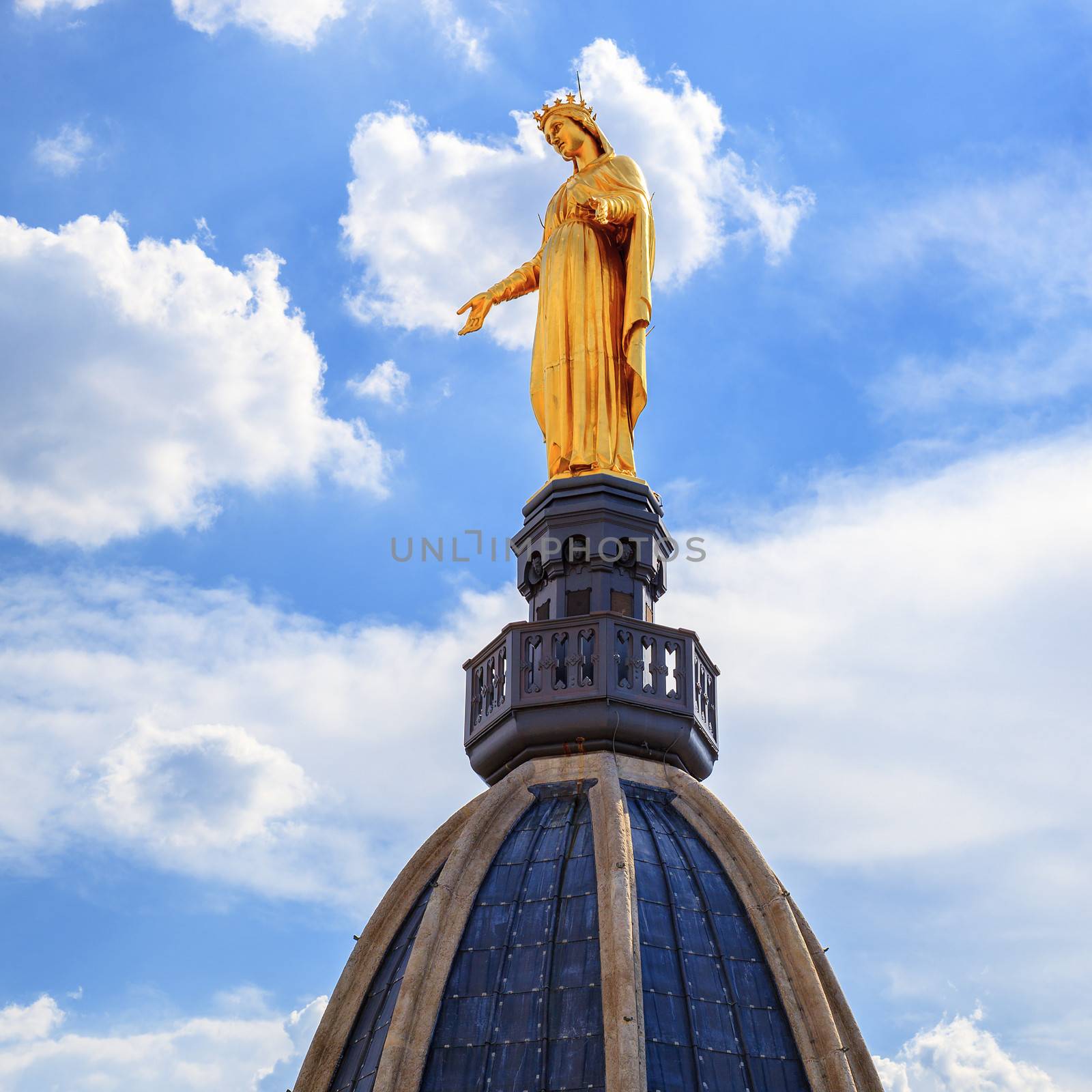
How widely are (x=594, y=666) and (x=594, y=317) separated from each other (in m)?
6.88

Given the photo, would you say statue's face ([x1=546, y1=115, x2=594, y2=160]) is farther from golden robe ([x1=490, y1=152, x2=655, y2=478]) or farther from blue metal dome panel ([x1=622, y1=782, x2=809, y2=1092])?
Result: blue metal dome panel ([x1=622, y1=782, x2=809, y2=1092])

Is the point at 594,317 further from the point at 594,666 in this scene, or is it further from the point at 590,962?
the point at 590,962

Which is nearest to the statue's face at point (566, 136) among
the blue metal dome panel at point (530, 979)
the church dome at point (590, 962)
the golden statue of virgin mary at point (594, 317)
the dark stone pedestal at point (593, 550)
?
the golden statue of virgin mary at point (594, 317)

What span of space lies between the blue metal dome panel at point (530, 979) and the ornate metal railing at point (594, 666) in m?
2.06

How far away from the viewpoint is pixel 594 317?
34.8m

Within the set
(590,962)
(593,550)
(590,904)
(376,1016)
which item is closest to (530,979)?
(590,962)

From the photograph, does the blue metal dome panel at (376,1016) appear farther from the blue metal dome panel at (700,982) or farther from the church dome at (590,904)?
the blue metal dome panel at (700,982)

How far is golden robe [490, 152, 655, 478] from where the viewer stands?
34406mm

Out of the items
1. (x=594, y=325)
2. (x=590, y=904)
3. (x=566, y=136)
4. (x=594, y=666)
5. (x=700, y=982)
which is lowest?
(x=700, y=982)

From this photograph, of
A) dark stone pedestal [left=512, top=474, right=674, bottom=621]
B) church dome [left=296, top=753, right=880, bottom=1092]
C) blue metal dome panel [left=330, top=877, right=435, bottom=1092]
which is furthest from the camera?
dark stone pedestal [left=512, top=474, right=674, bottom=621]

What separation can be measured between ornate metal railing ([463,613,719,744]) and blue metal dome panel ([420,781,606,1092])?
2.06 metres

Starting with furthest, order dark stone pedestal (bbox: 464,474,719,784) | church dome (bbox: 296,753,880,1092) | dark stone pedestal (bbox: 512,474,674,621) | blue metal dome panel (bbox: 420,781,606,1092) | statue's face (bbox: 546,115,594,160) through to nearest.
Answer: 1. statue's face (bbox: 546,115,594,160)
2. dark stone pedestal (bbox: 512,474,674,621)
3. dark stone pedestal (bbox: 464,474,719,784)
4. church dome (bbox: 296,753,880,1092)
5. blue metal dome panel (bbox: 420,781,606,1092)

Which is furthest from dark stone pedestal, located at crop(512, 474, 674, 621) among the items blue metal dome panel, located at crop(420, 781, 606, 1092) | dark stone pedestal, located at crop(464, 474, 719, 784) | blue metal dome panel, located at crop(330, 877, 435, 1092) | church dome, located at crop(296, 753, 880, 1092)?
blue metal dome panel, located at crop(330, 877, 435, 1092)

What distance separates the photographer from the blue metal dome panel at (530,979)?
2631cm
